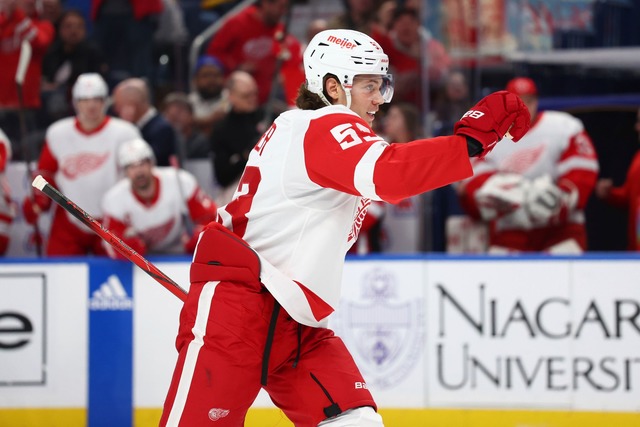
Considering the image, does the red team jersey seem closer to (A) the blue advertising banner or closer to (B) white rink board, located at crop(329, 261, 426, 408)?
(B) white rink board, located at crop(329, 261, 426, 408)

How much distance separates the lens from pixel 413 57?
6066 mm

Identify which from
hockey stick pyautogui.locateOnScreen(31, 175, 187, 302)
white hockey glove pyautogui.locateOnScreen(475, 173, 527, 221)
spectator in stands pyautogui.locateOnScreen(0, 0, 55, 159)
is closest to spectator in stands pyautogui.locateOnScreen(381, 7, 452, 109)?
white hockey glove pyautogui.locateOnScreen(475, 173, 527, 221)

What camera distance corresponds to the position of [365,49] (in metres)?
3.05

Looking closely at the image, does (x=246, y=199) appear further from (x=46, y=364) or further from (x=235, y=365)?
(x=46, y=364)

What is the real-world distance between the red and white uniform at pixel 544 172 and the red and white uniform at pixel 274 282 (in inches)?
106

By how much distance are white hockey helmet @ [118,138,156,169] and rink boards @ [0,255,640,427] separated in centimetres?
69

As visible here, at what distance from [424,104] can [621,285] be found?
1586 millimetres

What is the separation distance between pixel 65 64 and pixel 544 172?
2.71 metres

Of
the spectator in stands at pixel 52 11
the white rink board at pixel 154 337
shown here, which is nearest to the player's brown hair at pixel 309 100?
the white rink board at pixel 154 337

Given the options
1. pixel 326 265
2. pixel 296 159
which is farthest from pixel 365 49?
pixel 326 265

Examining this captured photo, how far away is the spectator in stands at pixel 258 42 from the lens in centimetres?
634

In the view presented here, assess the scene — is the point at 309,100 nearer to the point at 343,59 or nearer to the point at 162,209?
the point at 343,59

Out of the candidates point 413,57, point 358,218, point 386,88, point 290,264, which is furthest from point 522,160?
point 290,264

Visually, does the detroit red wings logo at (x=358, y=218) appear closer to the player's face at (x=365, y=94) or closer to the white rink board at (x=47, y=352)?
the player's face at (x=365, y=94)
